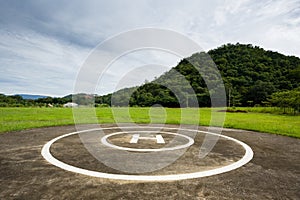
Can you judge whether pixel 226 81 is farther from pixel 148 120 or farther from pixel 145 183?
pixel 145 183

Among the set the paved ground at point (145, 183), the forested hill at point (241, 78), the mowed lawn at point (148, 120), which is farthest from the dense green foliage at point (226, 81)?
the paved ground at point (145, 183)

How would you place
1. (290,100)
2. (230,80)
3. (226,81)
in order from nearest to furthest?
(290,100), (226,81), (230,80)

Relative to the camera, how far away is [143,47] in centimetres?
1234

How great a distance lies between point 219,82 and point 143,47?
3690 centimetres

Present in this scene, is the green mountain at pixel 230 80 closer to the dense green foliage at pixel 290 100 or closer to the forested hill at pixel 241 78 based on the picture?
the forested hill at pixel 241 78

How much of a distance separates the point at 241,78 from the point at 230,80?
2663 millimetres

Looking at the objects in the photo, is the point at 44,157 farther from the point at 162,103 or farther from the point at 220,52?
the point at 220,52

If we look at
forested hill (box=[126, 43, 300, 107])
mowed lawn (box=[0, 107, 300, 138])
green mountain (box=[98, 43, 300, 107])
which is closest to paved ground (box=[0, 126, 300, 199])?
mowed lawn (box=[0, 107, 300, 138])

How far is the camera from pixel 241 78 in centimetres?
4800

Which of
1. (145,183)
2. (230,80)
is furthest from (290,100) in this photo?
(145,183)

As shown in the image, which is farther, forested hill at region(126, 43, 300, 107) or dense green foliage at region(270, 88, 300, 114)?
forested hill at region(126, 43, 300, 107)

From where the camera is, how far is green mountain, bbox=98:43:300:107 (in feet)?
142

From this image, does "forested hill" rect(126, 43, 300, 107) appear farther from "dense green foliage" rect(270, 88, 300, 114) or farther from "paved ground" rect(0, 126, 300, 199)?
"paved ground" rect(0, 126, 300, 199)

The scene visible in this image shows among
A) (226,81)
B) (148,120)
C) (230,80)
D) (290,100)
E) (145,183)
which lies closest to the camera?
(145,183)
